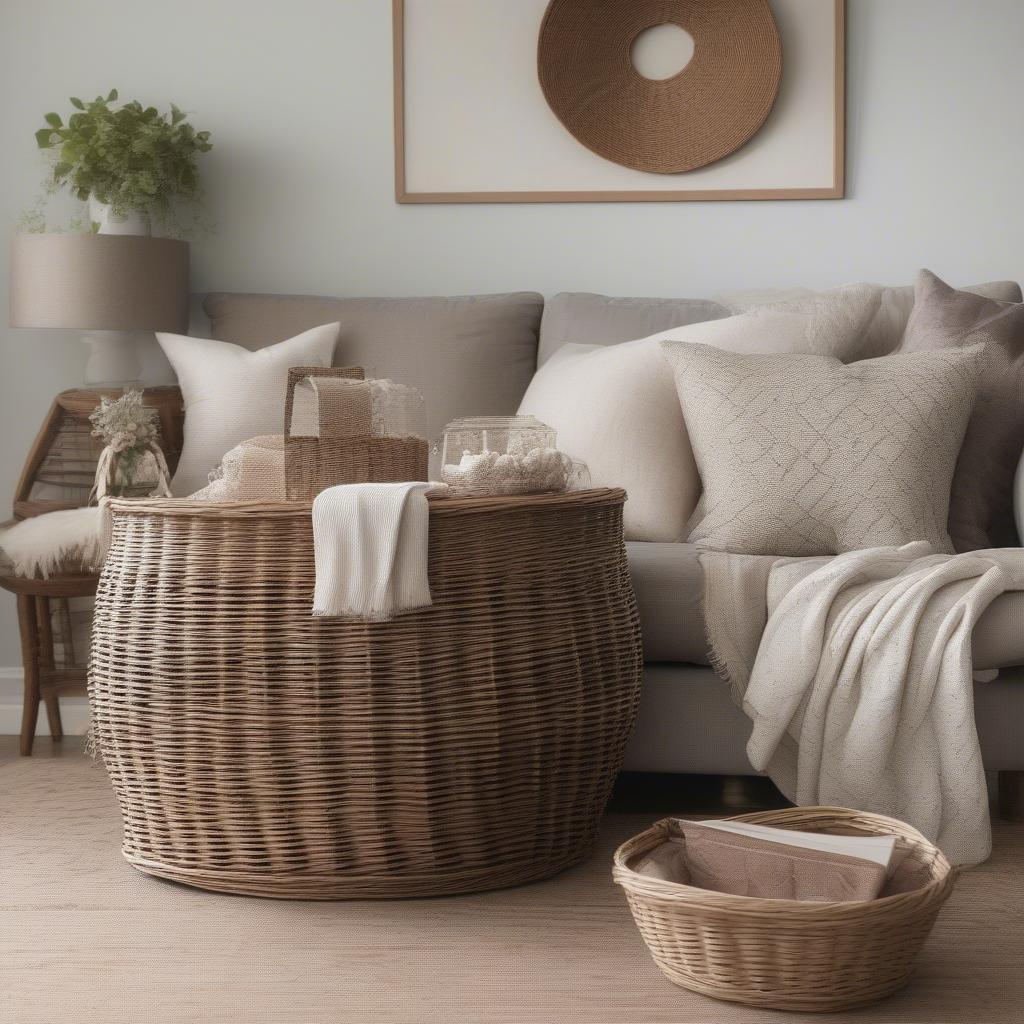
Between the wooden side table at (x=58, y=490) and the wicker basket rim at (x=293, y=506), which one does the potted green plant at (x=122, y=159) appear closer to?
the wooden side table at (x=58, y=490)

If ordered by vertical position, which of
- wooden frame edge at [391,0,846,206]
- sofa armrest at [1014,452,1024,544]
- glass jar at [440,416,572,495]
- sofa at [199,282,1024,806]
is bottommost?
sofa armrest at [1014,452,1024,544]

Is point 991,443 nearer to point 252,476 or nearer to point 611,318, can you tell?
point 611,318

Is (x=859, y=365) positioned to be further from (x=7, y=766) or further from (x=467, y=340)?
(x=7, y=766)

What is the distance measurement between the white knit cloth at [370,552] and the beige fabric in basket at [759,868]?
0.47 meters

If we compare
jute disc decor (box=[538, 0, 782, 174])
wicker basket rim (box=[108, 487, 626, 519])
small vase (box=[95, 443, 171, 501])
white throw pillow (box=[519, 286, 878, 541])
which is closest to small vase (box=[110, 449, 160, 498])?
small vase (box=[95, 443, 171, 501])

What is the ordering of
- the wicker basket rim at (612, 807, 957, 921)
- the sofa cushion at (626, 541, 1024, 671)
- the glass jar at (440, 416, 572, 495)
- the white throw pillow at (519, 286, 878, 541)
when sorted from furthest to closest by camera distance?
1. the white throw pillow at (519, 286, 878, 541)
2. the sofa cushion at (626, 541, 1024, 671)
3. the glass jar at (440, 416, 572, 495)
4. the wicker basket rim at (612, 807, 957, 921)

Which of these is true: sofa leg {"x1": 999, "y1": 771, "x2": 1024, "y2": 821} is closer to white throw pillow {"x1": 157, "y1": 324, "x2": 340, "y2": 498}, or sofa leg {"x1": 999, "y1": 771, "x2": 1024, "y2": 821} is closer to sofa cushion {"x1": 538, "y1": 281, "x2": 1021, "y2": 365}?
sofa cushion {"x1": 538, "y1": 281, "x2": 1021, "y2": 365}

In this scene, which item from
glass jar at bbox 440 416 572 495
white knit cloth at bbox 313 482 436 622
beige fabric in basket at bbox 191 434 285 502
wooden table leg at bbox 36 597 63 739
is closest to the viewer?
white knit cloth at bbox 313 482 436 622

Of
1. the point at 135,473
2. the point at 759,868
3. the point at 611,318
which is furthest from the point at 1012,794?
the point at 135,473

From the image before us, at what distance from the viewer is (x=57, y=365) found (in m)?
3.38

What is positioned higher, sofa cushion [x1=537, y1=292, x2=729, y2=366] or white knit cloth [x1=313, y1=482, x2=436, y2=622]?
sofa cushion [x1=537, y1=292, x2=729, y2=366]

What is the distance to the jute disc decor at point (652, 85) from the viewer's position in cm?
321

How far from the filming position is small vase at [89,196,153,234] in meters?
3.12

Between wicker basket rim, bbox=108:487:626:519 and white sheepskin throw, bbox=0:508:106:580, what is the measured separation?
925mm
